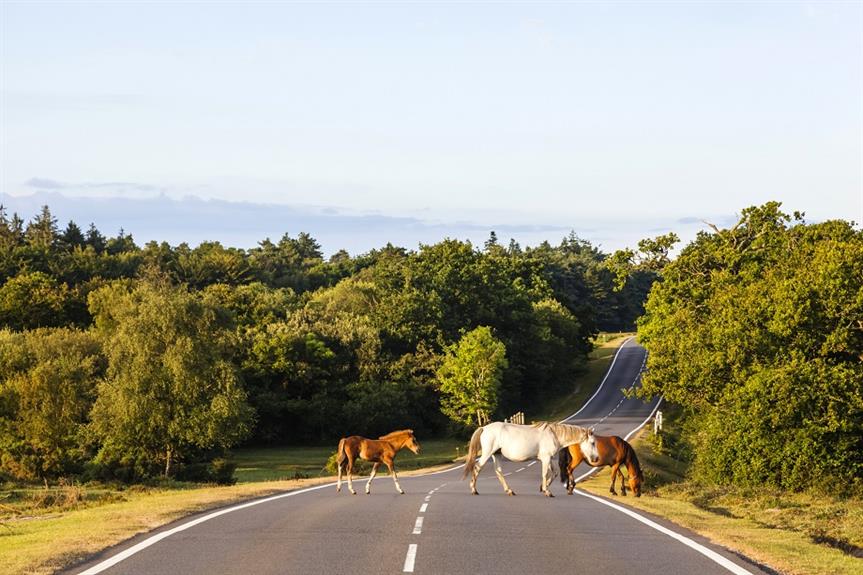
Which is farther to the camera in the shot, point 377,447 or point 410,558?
point 377,447

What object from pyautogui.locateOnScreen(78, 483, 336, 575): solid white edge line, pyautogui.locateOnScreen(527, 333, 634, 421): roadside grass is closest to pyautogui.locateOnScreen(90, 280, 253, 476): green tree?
pyautogui.locateOnScreen(78, 483, 336, 575): solid white edge line

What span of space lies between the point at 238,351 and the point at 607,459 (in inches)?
2806

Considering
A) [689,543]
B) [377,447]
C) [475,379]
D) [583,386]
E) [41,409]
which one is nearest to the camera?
[689,543]

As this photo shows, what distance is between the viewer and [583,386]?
409 ft

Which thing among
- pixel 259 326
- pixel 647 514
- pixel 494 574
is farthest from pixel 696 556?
pixel 259 326

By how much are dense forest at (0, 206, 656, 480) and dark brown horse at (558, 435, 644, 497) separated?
34.4m

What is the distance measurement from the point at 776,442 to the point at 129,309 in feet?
144

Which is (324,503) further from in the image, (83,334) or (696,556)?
(83,334)

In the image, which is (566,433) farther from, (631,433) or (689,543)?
(631,433)

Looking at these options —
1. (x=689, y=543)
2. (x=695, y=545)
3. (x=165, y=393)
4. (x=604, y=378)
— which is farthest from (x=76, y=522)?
(x=604, y=378)

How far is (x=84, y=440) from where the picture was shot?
6900cm

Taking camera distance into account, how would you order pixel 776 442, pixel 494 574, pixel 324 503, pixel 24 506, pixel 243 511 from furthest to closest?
pixel 776 442
pixel 24 506
pixel 324 503
pixel 243 511
pixel 494 574

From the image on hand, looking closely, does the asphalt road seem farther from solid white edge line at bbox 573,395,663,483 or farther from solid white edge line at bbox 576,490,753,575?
solid white edge line at bbox 573,395,663,483

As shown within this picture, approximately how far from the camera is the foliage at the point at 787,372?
156 ft
